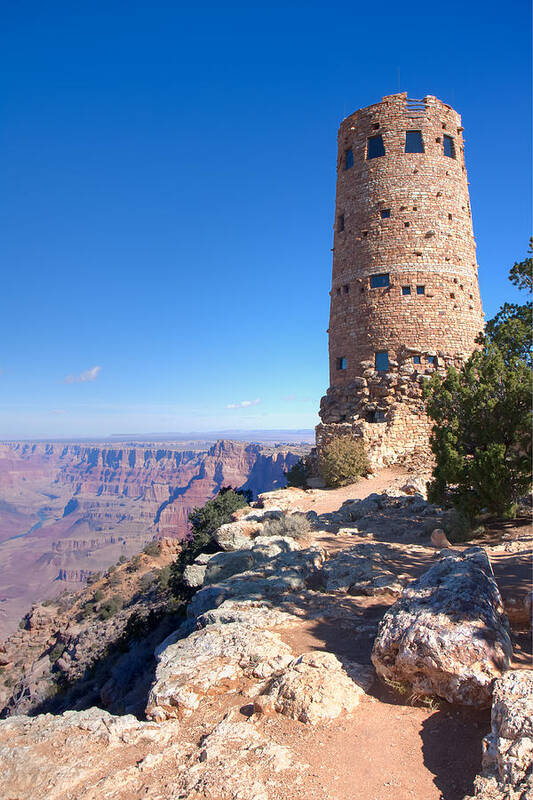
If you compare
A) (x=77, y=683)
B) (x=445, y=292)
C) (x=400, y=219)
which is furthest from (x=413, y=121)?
(x=77, y=683)

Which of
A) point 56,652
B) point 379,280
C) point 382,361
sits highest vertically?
point 379,280

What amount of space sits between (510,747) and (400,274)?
21.3 meters

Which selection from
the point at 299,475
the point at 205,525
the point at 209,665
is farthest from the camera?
the point at 299,475

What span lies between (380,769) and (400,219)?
74.8ft

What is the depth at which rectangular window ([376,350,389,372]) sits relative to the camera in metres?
22.5

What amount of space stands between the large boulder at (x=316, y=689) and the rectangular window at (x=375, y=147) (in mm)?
24129

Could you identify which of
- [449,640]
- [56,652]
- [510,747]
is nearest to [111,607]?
[56,652]

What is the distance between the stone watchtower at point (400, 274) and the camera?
21984 mm

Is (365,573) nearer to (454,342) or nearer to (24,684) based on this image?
(454,342)

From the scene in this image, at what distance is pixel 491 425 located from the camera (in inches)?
397

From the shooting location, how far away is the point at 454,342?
22.1m

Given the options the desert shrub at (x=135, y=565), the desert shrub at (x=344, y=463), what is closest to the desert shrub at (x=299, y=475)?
the desert shrub at (x=344, y=463)

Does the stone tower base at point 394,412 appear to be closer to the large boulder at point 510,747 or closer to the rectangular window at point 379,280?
the rectangular window at point 379,280

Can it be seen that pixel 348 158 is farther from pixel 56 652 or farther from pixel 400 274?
pixel 56 652
